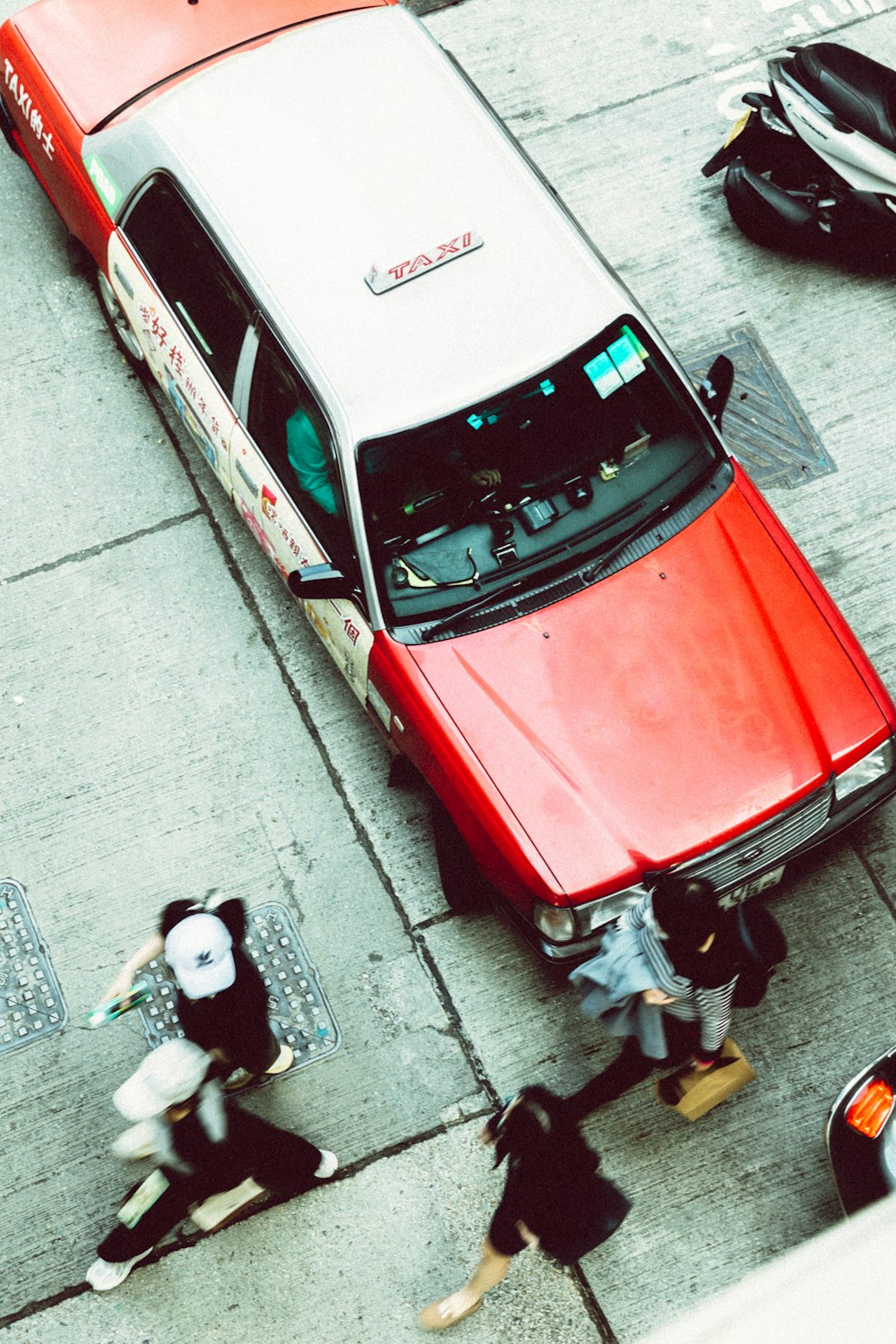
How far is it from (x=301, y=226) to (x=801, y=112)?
2.97m

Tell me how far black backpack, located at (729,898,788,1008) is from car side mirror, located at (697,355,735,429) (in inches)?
82.0

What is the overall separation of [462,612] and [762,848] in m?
1.42

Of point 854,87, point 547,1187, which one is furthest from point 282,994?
point 854,87

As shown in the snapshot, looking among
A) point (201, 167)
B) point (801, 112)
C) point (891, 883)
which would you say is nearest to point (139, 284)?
point (201, 167)

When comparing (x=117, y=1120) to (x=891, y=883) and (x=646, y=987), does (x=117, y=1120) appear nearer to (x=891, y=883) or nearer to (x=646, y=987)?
(x=646, y=987)

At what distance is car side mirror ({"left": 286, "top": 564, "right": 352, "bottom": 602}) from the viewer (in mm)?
4754

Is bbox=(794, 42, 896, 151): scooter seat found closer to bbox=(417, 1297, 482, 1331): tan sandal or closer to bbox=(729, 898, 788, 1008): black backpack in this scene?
bbox=(729, 898, 788, 1008): black backpack

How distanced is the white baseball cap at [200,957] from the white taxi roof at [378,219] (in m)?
1.87

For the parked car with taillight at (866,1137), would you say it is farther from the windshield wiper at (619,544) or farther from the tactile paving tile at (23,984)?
the tactile paving tile at (23,984)

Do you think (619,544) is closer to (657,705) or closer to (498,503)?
(498,503)

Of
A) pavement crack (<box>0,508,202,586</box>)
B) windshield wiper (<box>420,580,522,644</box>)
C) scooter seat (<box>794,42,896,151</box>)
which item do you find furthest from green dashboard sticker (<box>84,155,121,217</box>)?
scooter seat (<box>794,42,896,151</box>)

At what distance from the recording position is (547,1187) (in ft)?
12.9

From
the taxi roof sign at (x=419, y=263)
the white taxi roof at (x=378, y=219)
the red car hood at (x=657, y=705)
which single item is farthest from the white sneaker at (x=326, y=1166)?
the taxi roof sign at (x=419, y=263)

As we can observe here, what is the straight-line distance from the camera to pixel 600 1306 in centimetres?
467
